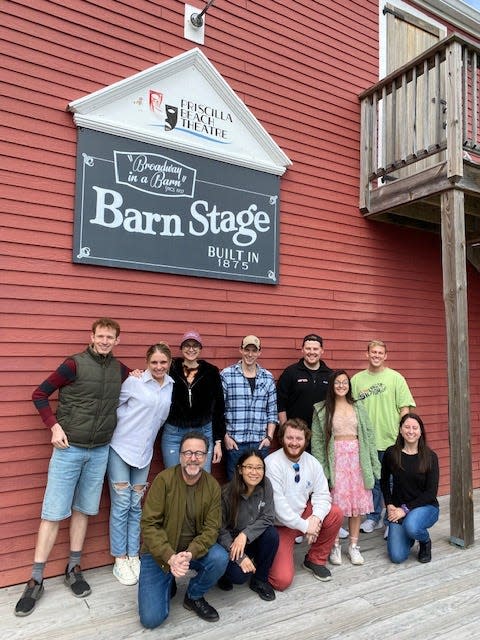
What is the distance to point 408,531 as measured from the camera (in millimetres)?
3469

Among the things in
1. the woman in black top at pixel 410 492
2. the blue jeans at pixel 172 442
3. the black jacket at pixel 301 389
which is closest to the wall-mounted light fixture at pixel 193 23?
the black jacket at pixel 301 389

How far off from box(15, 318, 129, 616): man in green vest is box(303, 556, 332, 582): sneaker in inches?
58.3

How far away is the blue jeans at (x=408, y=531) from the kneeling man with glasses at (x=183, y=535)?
1.50 meters

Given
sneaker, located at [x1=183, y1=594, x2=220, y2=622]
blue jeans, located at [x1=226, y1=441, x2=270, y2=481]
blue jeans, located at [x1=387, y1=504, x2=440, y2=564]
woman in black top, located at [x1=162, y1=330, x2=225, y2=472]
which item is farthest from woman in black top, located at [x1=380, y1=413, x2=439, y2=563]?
sneaker, located at [x1=183, y1=594, x2=220, y2=622]

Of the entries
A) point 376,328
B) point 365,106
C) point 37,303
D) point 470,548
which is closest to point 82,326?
point 37,303

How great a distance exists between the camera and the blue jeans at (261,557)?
287 centimetres

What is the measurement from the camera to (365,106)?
5.11m

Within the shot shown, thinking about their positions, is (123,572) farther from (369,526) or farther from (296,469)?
(369,526)

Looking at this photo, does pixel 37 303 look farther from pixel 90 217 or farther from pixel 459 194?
pixel 459 194

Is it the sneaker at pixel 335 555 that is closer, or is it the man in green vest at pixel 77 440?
the man in green vest at pixel 77 440

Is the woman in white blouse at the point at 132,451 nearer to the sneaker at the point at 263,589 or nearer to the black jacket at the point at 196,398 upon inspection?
the black jacket at the point at 196,398

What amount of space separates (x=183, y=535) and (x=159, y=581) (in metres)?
0.26

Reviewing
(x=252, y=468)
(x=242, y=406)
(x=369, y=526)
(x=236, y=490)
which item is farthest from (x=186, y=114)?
(x=369, y=526)

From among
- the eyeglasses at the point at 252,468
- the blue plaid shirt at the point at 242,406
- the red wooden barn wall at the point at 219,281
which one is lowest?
the eyeglasses at the point at 252,468
